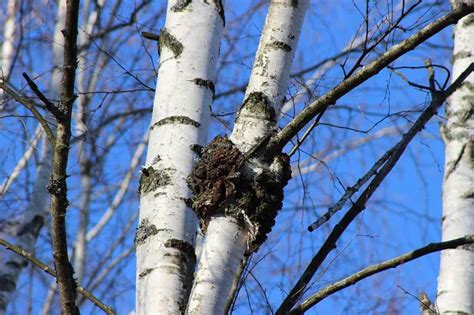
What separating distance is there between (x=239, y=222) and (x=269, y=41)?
57 cm

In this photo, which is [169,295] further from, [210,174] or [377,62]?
[377,62]

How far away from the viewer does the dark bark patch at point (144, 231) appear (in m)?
2.12

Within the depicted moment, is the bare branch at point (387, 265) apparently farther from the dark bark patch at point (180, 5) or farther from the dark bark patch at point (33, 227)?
the dark bark patch at point (33, 227)

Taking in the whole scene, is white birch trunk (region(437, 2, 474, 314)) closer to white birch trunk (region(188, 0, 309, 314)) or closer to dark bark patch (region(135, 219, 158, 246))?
white birch trunk (region(188, 0, 309, 314))

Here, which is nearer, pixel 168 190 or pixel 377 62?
pixel 377 62

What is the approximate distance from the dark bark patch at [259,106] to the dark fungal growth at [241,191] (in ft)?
0.42

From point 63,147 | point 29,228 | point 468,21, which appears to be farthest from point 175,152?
point 29,228

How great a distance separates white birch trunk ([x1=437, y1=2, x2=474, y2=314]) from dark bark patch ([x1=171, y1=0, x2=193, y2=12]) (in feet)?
4.33

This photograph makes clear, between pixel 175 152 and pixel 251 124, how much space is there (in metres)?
0.23

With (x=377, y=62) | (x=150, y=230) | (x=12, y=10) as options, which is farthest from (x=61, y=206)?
(x=12, y=10)

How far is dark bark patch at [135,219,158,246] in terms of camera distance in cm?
212

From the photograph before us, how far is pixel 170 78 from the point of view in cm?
236

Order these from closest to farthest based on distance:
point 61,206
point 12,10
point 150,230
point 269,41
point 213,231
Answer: point 61,206 < point 213,231 < point 150,230 < point 269,41 < point 12,10

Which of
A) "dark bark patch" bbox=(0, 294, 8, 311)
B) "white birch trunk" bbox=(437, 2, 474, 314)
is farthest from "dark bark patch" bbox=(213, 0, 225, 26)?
"dark bark patch" bbox=(0, 294, 8, 311)
